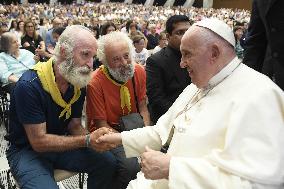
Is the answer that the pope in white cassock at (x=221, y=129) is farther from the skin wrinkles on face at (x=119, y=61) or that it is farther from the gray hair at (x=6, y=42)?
the gray hair at (x=6, y=42)

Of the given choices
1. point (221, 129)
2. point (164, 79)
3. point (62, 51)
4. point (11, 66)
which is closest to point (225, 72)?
point (221, 129)

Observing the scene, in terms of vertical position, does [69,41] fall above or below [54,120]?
above

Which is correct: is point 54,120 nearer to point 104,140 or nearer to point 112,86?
point 104,140

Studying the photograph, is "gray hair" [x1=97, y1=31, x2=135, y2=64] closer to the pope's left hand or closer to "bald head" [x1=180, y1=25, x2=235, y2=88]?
"bald head" [x1=180, y1=25, x2=235, y2=88]

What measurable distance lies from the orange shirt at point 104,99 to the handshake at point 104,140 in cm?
44

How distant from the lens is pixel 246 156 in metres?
1.50

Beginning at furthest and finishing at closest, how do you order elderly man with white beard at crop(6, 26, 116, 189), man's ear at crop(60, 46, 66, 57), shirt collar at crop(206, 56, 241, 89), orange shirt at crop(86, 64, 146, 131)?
orange shirt at crop(86, 64, 146, 131) < man's ear at crop(60, 46, 66, 57) < elderly man with white beard at crop(6, 26, 116, 189) < shirt collar at crop(206, 56, 241, 89)

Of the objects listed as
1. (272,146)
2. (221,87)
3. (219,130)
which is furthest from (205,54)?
(272,146)

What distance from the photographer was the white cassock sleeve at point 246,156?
1.48 m

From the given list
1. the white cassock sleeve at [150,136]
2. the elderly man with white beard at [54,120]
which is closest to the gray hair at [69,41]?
the elderly man with white beard at [54,120]

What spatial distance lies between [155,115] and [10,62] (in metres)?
2.38

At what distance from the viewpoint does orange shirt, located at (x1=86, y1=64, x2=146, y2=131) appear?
102 inches

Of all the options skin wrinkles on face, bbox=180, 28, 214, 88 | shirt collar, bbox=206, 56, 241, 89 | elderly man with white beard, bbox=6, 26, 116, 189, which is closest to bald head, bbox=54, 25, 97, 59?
elderly man with white beard, bbox=6, 26, 116, 189

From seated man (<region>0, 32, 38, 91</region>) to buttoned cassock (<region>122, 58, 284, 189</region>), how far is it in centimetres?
329
